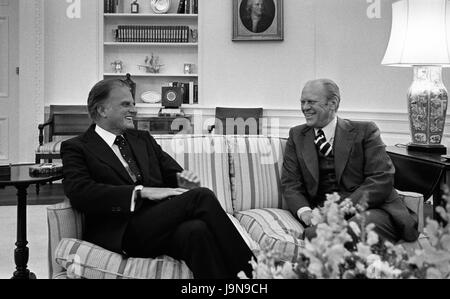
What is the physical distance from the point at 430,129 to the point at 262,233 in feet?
5.35

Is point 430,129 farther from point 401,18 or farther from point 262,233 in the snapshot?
point 262,233

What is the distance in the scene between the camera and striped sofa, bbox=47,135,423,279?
2.36m

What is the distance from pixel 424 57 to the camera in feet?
11.8

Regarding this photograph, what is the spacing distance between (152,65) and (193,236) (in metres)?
4.77

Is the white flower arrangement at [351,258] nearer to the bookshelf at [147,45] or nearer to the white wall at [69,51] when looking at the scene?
the bookshelf at [147,45]

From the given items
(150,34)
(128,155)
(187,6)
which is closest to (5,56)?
(150,34)

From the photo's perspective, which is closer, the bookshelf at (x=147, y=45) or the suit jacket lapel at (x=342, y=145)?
the suit jacket lapel at (x=342, y=145)

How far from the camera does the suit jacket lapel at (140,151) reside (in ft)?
9.20

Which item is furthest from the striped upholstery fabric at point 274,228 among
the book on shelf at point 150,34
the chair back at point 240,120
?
the book on shelf at point 150,34

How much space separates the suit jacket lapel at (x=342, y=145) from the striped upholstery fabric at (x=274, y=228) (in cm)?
36

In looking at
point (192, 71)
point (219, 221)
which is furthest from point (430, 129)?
point (192, 71)

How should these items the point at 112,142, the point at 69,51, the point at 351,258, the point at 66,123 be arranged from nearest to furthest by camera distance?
the point at 351,258, the point at 112,142, the point at 66,123, the point at 69,51

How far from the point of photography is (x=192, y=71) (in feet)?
22.6

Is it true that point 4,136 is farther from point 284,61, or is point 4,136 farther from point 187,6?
point 284,61
